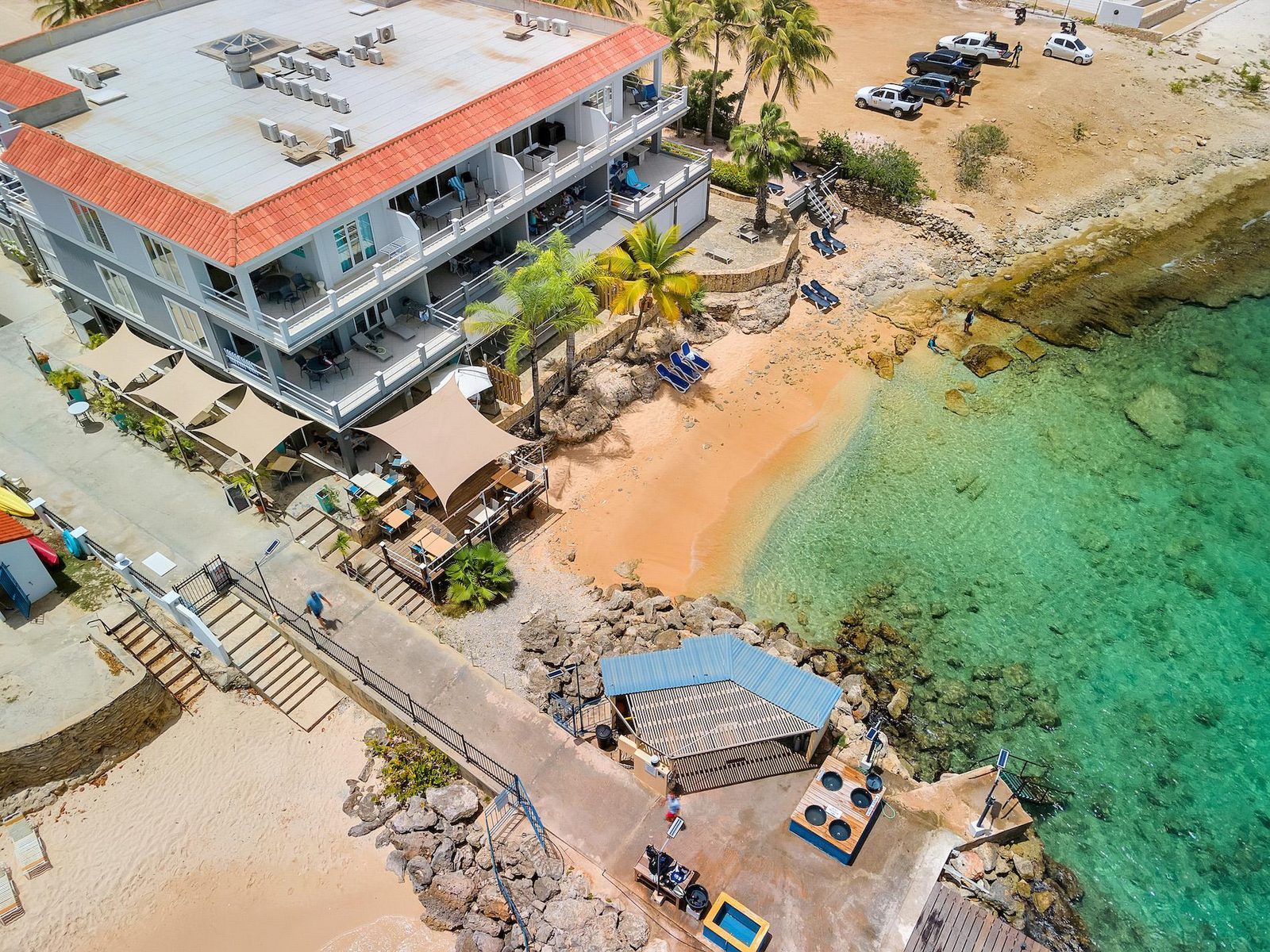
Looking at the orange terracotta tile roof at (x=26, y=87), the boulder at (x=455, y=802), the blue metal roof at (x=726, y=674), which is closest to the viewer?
the boulder at (x=455, y=802)

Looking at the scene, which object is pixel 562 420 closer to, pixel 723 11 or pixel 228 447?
pixel 228 447

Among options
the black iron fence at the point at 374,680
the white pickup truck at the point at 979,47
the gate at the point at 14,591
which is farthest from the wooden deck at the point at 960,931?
the white pickup truck at the point at 979,47

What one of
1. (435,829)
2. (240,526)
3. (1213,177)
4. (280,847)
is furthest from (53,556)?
(1213,177)

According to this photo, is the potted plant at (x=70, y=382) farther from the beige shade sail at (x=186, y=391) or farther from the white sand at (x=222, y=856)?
the white sand at (x=222, y=856)

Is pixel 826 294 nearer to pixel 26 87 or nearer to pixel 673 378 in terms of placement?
pixel 673 378

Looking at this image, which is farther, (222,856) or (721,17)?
(721,17)

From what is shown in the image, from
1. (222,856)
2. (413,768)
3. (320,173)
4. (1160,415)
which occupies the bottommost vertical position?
(222,856)

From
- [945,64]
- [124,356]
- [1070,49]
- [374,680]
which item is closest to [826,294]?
[945,64]

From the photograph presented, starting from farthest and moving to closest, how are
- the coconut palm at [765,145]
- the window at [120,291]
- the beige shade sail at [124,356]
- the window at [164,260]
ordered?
the coconut palm at [765,145] < the window at [120,291] < the beige shade sail at [124,356] < the window at [164,260]
